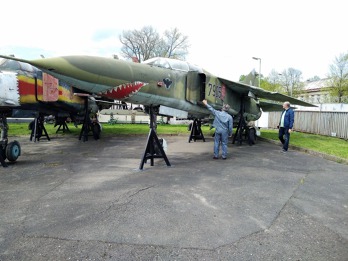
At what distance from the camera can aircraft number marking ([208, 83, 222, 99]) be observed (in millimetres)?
9117

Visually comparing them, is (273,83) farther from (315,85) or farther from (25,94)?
(25,94)

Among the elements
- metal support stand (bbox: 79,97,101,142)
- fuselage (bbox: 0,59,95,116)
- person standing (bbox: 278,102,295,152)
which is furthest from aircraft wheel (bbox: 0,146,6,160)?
person standing (bbox: 278,102,295,152)

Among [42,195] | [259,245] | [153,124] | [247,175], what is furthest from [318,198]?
[42,195]

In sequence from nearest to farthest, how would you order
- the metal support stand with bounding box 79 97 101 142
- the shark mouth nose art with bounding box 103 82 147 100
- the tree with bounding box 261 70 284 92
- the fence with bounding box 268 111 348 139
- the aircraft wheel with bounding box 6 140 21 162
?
1. the shark mouth nose art with bounding box 103 82 147 100
2. the aircraft wheel with bounding box 6 140 21 162
3. the metal support stand with bounding box 79 97 101 142
4. the fence with bounding box 268 111 348 139
5. the tree with bounding box 261 70 284 92

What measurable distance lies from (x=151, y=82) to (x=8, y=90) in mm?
4159

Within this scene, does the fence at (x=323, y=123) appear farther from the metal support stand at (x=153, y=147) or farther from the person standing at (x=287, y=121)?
the metal support stand at (x=153, y=147)

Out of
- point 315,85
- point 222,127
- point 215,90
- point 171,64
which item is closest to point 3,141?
point 171,64

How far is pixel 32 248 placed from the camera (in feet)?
9.30

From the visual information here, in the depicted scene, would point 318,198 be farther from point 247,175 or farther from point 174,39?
point 174,39

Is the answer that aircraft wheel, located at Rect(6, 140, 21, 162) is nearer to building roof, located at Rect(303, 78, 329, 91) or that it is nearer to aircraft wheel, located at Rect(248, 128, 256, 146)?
aircraft wheel, located at Rect(248, 128, 256, 146)

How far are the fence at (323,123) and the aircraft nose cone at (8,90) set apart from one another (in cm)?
1666

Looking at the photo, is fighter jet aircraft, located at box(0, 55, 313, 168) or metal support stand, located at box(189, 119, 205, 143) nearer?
fighter jet aircraft, located at box(0, 55, 313, 168)

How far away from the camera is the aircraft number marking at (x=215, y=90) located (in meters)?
9.12

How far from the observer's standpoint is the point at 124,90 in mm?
6086
